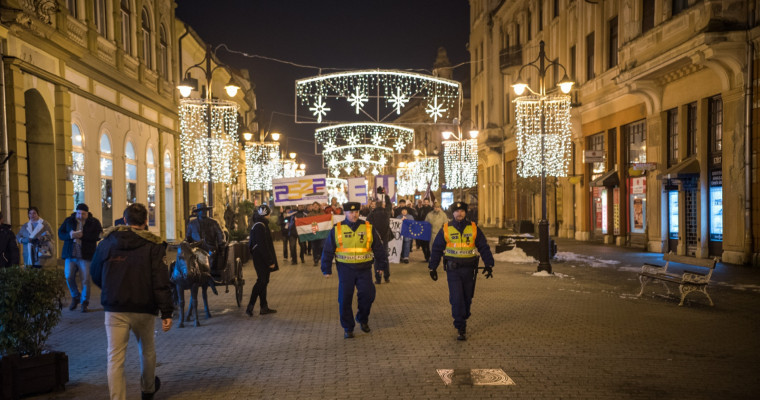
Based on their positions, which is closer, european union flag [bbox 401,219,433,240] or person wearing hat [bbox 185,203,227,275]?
person wearing hat [bbox 185,203,227,275]

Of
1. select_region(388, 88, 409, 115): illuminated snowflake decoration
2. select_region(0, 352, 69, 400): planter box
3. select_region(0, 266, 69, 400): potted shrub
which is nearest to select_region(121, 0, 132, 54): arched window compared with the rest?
select_region(388, 88, 409, 115): illuminated snowflake decoration

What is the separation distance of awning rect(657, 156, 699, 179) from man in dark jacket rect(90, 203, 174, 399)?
56.9 ft

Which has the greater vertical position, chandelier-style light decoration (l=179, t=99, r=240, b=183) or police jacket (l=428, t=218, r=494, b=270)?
chandelier-style light decoration (l=179, t=99, r=240, b=183)

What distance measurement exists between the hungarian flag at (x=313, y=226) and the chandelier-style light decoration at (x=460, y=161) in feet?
62.8

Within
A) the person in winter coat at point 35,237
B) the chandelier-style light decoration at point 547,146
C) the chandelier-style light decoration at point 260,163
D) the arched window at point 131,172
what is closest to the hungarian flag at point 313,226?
the person in winter coat at point 35,237

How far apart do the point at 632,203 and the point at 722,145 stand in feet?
22.6

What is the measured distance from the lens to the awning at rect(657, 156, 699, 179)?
19.1 m

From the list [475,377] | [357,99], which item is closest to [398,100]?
[357,99]

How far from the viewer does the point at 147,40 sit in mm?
25359

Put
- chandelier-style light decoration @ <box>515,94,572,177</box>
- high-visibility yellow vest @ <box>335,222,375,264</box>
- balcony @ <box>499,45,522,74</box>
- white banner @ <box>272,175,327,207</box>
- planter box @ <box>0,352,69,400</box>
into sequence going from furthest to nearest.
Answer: balcony @ <box>499,45,522,74</box>, chandelier-style light decoration @ <box>515,94,572,177</box>, white banner @ <box>272,175,327,207</box>, high-visibility yellow vest @ <box>335,222,375,264</box>, planter box @ <box>0,352,69,400</box>

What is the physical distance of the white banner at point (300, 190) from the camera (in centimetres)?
1845

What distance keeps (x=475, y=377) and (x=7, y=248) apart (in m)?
8.29

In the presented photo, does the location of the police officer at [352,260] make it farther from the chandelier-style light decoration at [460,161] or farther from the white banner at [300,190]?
the chandelier-style light decoration at [460,161]

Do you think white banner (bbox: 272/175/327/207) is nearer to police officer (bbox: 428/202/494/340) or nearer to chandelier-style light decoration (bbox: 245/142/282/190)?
police officer (bbox: 428/202/494/340)
